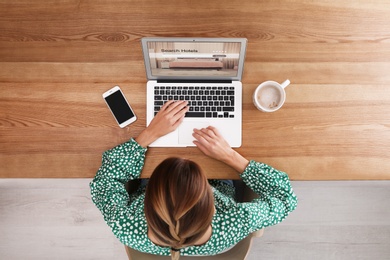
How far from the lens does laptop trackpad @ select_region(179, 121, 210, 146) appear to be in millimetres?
1119

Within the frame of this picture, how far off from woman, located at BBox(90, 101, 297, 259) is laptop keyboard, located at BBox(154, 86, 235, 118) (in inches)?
1.2

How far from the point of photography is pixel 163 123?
1.09 metres

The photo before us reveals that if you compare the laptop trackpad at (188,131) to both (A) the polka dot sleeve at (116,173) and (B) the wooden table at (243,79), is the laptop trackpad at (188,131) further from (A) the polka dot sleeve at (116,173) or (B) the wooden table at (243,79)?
(A) the polka dot sleeve at (116,173)

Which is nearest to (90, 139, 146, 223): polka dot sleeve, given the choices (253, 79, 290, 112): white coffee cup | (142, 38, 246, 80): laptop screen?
(142, 38, 246, 80): laptop screen

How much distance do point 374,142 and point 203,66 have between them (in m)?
0.62

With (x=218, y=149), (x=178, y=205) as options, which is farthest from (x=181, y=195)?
(x=218, y=149)

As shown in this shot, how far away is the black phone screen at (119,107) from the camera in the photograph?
44.2 inches

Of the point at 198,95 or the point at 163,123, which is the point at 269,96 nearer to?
the point at 198,95

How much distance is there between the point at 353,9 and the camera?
116 cm

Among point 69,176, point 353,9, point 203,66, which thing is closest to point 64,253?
point 69,176

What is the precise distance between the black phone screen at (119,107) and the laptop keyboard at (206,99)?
0.09 m

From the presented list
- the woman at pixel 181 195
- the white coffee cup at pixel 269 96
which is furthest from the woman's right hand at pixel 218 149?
the white coffee cup at pixel 269 96

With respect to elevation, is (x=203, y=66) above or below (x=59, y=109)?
above

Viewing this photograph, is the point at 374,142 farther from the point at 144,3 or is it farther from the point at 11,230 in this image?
the point at 11,230
